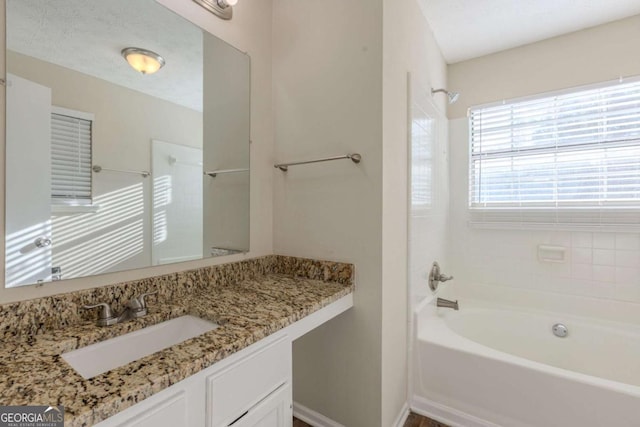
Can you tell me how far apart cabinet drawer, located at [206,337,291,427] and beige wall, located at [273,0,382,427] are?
1.75 feet

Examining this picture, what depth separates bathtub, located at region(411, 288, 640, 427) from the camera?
1376 millimetres

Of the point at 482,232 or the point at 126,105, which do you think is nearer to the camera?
the point at 126,105

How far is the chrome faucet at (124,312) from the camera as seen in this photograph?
97cm

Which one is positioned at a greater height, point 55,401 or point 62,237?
point 62,237

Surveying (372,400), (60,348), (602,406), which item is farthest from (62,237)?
(602,406)

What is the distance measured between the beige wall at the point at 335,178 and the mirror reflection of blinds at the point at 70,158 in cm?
93

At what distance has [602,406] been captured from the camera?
1339 mm

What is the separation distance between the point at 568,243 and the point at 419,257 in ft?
3.92

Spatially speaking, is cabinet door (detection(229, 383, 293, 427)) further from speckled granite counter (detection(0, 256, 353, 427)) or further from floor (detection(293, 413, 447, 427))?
floor (detection(293, 413, 447, 427))

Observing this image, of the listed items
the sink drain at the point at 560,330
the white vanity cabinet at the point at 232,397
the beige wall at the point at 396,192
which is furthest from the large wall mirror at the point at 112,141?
the sink drain at the point at 560,330

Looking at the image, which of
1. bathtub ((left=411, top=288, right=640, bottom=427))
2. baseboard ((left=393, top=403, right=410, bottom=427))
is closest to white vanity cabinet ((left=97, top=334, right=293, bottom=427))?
baseboard ((left=393, top=403, right=410, bottom=427))

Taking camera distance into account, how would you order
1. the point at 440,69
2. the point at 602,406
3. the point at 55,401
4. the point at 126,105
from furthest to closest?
1. the point at 440,69
2. the point at 602,406
3. the point at 126,105
4. the point at 55,401

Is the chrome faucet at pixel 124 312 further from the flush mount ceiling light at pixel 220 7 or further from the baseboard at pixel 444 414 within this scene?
the baseboard at pixel 444 414

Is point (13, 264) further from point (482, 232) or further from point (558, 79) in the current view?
point (558, 79)
